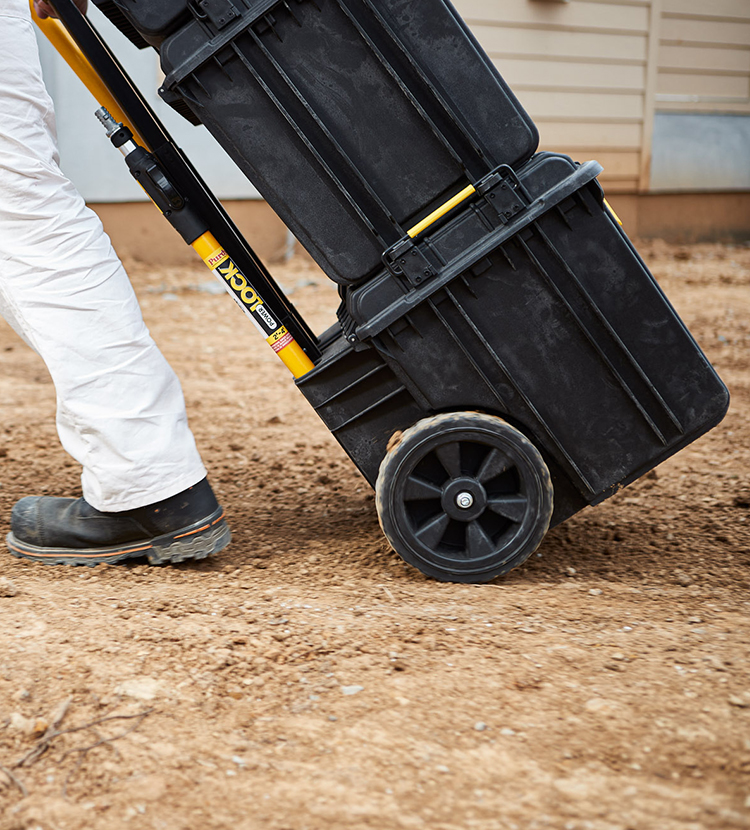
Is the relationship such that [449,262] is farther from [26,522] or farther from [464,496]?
[26,522]

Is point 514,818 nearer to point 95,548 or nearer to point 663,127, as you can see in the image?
point 95,548

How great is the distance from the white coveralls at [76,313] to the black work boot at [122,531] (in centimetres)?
5

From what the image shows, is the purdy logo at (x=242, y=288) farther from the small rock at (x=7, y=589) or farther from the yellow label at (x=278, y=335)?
the small rock at (x=7, y=589)

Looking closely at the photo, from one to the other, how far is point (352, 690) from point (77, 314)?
1.20 metres

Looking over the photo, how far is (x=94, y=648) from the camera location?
69.6 inches

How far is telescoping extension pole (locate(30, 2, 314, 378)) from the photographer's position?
87.6 inches

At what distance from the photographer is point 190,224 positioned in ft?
7.38

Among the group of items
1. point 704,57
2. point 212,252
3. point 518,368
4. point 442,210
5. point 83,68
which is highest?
point 83,68

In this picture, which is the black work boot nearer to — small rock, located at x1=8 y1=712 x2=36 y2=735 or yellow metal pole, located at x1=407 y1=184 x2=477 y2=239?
small rock, located at x1=8 y1=712 x2=36 y2=735

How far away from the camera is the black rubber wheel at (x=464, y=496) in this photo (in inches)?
83.7

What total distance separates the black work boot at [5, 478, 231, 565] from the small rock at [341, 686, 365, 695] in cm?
84

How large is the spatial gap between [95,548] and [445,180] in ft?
4.50

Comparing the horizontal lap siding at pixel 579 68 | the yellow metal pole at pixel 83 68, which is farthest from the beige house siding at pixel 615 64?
the yellow metal pole at pixel 83 68

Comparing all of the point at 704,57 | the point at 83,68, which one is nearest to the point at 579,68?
the point at 704,57
